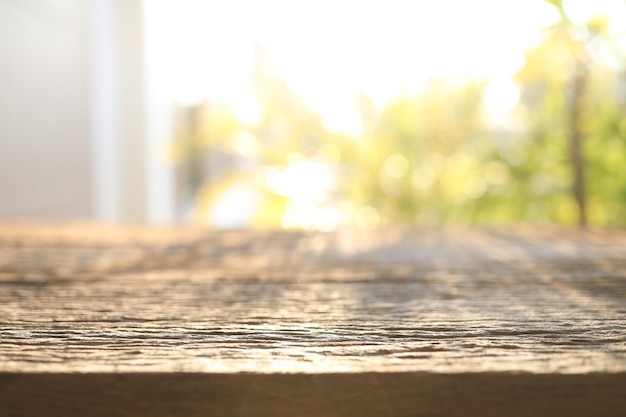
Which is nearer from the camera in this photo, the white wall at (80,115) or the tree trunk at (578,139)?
the tree trunk at (578,139)

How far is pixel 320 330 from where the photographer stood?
0.22 metres

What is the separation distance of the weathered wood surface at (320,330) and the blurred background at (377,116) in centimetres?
98

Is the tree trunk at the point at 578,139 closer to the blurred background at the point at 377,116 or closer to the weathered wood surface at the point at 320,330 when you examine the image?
the blurred background at the point at 377,116

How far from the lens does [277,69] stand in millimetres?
1949

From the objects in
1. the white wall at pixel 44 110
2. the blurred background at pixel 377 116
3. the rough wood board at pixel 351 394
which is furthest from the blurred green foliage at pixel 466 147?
the rough wood board at pixel 351 394

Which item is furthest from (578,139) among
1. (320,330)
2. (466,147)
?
(320,330)

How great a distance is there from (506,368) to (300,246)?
0.30 m

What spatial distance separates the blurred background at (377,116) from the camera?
145cm

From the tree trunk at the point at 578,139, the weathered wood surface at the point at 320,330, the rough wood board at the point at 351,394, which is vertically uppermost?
the tree trunk at the point at 578,139

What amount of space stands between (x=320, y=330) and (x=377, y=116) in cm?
167

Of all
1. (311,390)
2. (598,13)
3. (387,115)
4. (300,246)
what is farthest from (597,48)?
(311,390)

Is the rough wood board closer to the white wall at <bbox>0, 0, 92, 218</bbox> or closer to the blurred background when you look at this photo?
the blurred background

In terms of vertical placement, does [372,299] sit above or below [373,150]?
below

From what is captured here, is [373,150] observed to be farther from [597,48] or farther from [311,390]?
[311,390]
